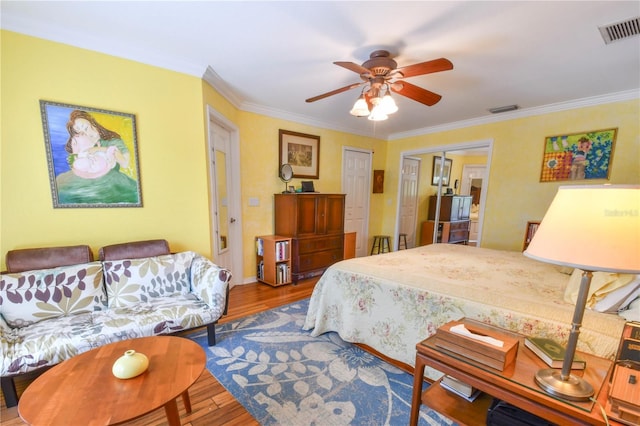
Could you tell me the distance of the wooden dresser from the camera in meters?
3.50

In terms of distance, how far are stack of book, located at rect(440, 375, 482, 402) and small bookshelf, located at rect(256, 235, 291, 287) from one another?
2450 mm

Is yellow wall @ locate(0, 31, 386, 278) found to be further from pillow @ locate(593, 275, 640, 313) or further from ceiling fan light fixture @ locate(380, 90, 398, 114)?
pillow @ locate(593, 275, 640, 313)

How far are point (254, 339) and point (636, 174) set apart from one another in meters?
4.21

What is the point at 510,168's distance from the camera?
3.46 meters

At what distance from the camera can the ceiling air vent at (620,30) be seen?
1.60 m

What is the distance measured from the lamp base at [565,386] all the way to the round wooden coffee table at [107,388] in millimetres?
1394

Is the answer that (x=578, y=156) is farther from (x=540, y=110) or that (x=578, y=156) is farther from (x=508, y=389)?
(x=508, y=389)

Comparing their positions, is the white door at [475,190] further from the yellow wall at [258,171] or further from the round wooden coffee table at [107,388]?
the round wooden coffee table at [107,388]

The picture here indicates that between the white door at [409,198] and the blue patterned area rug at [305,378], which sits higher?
the white door at [409,198]

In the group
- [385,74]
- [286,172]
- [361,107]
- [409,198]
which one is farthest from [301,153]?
[409,198]

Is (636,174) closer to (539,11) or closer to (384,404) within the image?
(539,11)

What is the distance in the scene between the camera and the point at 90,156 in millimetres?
2041

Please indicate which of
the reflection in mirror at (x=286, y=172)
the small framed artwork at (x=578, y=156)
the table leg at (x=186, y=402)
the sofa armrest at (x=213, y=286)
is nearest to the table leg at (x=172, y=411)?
the table leg at (x=186, y=402)

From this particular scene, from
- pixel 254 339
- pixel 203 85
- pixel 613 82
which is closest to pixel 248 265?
pixel 254 339
